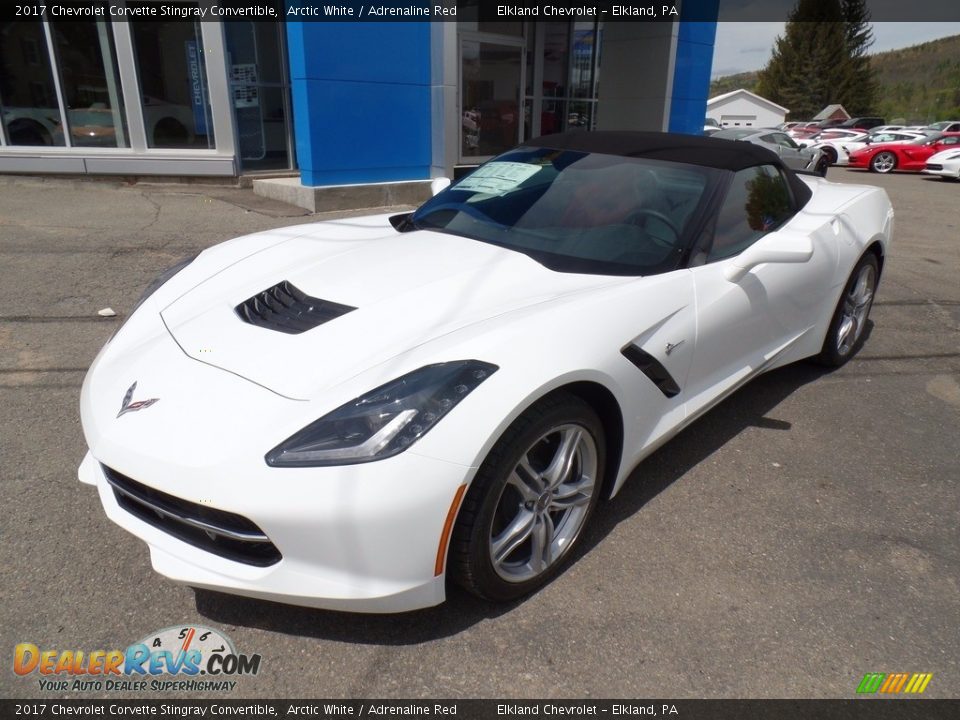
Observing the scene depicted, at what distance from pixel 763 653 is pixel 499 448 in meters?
1.04

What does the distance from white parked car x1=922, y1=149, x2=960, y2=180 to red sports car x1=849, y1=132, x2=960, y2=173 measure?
1745 millimetres

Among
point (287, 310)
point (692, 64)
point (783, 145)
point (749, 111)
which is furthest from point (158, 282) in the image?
point (749, 111)

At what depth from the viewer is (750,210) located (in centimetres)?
334

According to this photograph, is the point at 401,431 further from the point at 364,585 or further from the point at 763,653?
the point at 763,653

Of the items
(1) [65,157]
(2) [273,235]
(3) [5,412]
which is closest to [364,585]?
(2) [273,235]

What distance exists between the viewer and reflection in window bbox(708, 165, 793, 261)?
3.03 metres

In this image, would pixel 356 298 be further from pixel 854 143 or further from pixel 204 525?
pixel 854 143

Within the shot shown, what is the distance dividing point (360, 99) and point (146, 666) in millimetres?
8104

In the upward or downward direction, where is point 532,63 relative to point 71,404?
upward

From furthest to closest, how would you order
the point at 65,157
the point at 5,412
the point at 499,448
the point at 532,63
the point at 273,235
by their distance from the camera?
the point at 532,63 → the point at 65,157 → the point at 273,235 → the point at 5,412 → the point at 499,448

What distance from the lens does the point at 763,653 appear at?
6.76 feet

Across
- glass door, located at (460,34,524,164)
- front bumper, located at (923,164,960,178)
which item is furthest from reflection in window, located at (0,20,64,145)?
front bumper, located at (923,164,960,178)

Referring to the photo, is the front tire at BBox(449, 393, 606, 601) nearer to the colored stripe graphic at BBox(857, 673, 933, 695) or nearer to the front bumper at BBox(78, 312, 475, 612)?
the front bumper at BBox(78, 312, 475, 612)

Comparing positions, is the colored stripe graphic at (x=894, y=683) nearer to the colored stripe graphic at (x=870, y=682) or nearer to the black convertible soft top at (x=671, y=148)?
the colored stripe graphic at (x=870, y=682)
